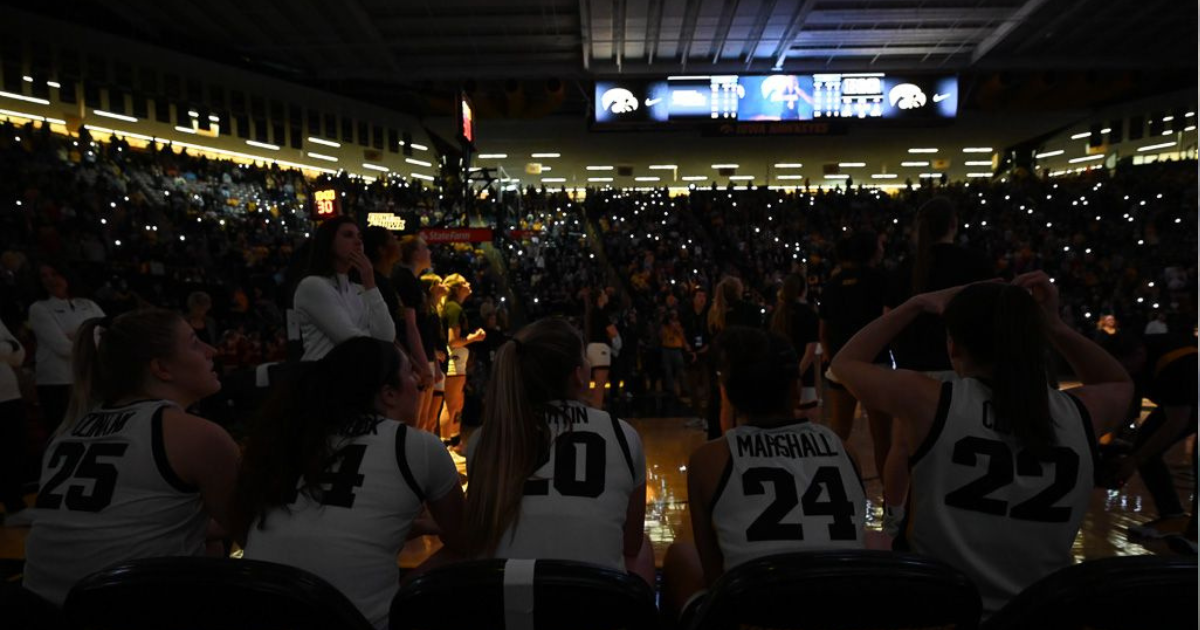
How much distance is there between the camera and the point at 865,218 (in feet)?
71.5

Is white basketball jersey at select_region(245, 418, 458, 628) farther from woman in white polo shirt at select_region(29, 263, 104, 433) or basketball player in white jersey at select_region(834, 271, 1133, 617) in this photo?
woman in white polo shirt at select_region(29, 263, 104, 433)

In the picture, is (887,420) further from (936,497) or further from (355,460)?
(355,460)

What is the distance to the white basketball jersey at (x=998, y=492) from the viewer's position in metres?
1.79

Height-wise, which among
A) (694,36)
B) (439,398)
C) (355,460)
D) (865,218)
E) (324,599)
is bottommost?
(439,398)

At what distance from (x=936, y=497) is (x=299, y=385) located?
5.47ft

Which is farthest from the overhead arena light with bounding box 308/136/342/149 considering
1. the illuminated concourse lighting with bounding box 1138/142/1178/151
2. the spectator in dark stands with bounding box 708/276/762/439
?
the illuminated concourse lighting with bounding box 1138/142/1178/151

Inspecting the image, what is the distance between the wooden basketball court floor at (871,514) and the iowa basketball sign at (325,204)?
390cm

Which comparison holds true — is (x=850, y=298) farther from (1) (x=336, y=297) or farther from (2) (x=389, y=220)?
(2) (x=389, y=220)

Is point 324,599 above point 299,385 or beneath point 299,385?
beneath

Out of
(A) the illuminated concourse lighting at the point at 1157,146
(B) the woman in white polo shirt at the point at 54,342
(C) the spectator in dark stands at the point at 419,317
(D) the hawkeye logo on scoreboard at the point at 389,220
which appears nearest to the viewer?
(C) the spectator in dark stands at the point at 419,317

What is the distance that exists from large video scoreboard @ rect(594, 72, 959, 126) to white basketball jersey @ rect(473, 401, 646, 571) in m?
14.2

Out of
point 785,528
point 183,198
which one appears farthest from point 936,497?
point 183,198

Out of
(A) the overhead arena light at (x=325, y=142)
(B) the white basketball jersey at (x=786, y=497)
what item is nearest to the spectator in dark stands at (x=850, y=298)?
(B) the white basketball jersey at (x=786, y=497)

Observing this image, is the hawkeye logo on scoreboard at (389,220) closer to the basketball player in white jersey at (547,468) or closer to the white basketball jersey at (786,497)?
the basketball player in white jersey at (547,468)
